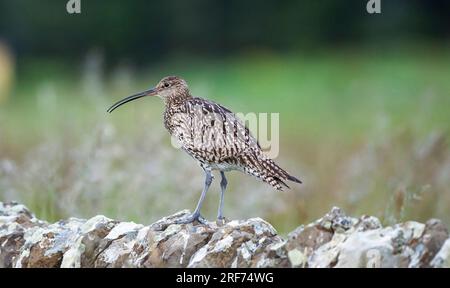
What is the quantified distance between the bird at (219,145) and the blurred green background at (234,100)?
0.97m

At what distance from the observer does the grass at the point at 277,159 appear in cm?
888

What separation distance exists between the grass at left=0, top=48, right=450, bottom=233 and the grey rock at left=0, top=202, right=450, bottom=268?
127cm

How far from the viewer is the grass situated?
8875mm

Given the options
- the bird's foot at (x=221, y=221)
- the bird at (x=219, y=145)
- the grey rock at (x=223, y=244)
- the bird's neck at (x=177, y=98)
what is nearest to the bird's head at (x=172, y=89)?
the bird's neck at (x=177, y=98)

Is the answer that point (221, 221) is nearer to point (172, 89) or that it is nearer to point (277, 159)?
point (172, 89)

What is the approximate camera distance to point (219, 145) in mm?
6875

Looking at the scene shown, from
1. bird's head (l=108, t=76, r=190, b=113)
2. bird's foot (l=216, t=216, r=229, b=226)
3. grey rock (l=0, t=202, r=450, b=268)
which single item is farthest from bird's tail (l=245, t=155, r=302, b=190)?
bird's head (l=108, t=76, r=190, b=113)

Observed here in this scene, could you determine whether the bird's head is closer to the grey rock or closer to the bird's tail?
the bird's tail

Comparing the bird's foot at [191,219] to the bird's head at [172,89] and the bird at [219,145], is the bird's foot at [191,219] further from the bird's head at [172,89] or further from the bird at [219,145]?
the bird's head at [172,89]

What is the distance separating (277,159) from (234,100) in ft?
19.8
